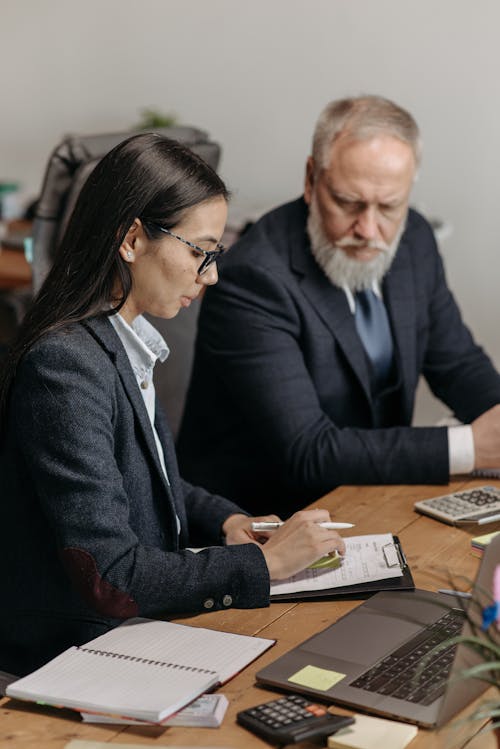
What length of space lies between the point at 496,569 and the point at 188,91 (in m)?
3.08

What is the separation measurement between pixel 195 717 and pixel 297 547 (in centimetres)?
39

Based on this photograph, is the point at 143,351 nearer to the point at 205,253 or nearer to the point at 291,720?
the point at 205,253

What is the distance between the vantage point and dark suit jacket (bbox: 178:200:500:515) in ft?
6.73

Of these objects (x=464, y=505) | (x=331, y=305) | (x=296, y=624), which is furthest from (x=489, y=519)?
(x=331, y=305)

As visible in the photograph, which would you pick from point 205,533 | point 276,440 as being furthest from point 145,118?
point 205,533

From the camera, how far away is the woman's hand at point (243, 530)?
→ 1746 millimetres

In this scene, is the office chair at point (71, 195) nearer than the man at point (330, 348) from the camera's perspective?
No

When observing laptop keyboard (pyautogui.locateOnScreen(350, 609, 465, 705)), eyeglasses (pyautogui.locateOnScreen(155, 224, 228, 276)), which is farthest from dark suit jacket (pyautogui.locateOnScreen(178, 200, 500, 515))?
laptop keyboard (pyautogui.locateOnScreen(350, 609, 465, 705))

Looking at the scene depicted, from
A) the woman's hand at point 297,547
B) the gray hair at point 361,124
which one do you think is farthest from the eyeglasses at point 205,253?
the gray hair at point 361,124

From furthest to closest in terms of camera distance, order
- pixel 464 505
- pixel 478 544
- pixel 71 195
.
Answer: pixel 71 195
pixel 464 505
pixel 478 544

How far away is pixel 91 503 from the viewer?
55.7 inches

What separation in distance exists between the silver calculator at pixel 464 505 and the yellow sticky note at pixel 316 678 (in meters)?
0.56

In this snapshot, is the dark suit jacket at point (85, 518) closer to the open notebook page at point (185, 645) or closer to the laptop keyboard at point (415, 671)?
the open notebook page at point (185, 645)

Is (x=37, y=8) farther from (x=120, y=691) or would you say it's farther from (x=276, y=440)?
(x=120, y=691)
